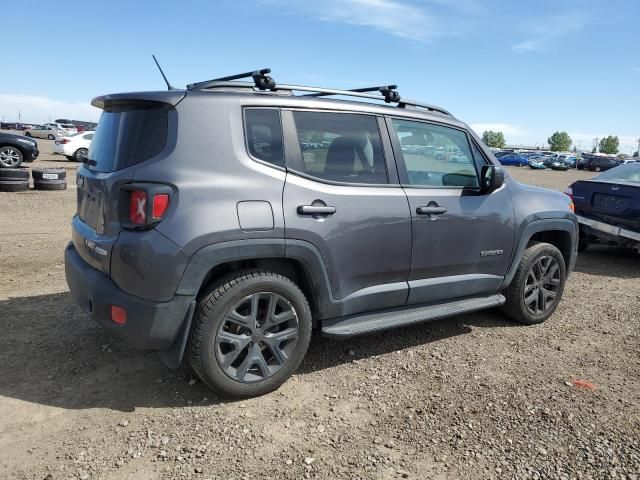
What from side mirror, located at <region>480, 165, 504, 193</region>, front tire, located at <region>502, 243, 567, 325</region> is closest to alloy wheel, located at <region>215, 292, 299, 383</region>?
side mirror, located at <region>480, 165, 504, 193</region>

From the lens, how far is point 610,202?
7312 mm

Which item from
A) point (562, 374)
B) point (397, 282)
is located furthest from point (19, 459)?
point (562, 374)

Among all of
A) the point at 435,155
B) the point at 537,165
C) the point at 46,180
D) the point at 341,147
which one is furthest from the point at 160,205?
the point at 537,165

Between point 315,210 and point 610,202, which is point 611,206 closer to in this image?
point 610,202

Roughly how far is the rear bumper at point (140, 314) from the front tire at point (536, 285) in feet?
9.96

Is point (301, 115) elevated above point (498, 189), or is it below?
above

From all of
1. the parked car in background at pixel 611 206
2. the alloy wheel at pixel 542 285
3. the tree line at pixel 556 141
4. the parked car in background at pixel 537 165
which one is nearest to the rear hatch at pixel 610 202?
the parked car in background at pixel 611 206

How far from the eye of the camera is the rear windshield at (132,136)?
9.74 ft

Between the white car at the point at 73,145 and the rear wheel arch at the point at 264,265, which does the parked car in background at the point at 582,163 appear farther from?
the rear wheel arch at the point at 264,265

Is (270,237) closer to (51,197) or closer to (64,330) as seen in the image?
(64,330)

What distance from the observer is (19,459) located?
8.52 ft

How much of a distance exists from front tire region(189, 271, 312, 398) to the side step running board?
24cm

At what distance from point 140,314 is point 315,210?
121cm

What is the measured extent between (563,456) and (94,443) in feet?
8.37
